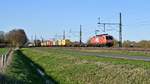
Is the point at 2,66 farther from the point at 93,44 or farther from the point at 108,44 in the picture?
the point at 93,44

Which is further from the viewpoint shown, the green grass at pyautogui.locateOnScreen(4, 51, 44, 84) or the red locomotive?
the red locomotive

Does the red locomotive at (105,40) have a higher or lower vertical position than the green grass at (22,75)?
higher

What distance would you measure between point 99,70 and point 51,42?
14750 centimetres

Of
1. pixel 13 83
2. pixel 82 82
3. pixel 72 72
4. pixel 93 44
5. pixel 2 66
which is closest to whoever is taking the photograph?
pixel 13 83

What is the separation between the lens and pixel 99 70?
2722 cm

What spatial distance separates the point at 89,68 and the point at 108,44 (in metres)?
75.1

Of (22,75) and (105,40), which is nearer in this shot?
(22,75)

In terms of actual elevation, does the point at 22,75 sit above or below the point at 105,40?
below

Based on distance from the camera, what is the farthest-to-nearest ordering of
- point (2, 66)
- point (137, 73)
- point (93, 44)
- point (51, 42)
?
1. point (51, 42)
2. point (93, 44)
3. point (2, 66)
4. point (137, 73)

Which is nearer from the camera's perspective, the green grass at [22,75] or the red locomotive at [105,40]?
the green grass at [22,75]

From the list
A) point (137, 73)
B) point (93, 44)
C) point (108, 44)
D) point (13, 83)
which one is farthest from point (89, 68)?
point (93, 44)

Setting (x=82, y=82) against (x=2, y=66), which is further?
(x=2, y=66)

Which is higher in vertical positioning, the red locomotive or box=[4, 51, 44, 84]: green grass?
the red locomotive

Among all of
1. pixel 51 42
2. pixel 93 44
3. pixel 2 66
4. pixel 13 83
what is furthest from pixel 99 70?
pixel 51 42
